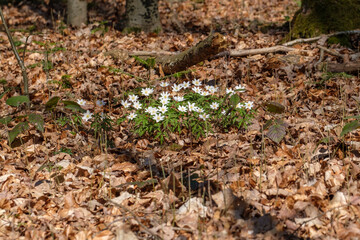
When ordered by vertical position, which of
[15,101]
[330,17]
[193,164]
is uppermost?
[330,17]

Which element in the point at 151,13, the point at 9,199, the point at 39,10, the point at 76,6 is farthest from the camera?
the point at 39,10

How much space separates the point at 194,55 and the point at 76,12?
5.17 metres

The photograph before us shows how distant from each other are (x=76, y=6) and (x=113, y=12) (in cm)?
156

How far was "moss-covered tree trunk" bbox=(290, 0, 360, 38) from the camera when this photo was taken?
5883 millimetres

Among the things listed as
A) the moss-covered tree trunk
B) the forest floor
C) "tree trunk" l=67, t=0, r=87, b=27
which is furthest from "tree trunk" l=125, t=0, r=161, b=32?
the moss-covered tree trunk

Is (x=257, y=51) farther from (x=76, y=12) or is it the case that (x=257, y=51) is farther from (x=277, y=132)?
(x=76, y=12)

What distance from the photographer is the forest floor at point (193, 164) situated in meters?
2.55

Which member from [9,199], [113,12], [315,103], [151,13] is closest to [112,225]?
[9,199]

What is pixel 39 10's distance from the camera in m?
11.4

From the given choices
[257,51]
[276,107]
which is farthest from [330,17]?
[276,107]

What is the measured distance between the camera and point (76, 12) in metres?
8.76

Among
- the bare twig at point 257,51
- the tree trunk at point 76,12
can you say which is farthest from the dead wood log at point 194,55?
the tree trunk at point 76,12

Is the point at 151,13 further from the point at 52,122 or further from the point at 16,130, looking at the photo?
the point at 16,130

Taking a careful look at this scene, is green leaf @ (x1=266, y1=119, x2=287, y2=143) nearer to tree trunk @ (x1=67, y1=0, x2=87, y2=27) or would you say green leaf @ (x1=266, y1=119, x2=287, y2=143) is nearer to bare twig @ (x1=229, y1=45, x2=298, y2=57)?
bare twig @ (x1=229, y1=45, x2=298, y2=57)
